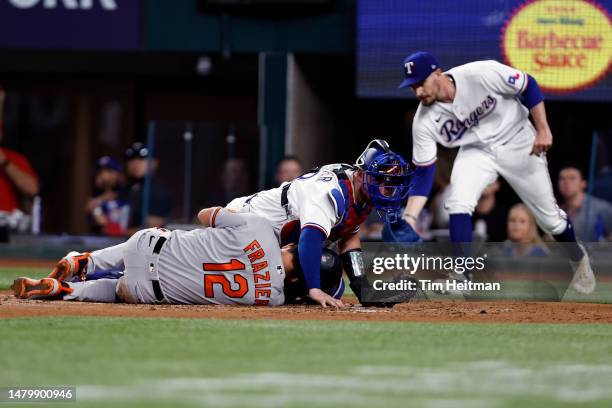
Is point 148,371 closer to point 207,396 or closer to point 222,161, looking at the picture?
point 207,396

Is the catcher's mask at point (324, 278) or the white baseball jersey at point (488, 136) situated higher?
the white baseball jersey at point (488, 136)

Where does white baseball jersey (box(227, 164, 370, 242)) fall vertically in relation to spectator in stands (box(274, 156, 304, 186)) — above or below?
above

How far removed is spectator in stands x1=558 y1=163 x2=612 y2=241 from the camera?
43.0 ft

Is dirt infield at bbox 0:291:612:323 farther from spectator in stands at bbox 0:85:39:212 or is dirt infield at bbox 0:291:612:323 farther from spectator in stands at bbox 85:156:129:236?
spectator in stands at bbox 0:85:39:212

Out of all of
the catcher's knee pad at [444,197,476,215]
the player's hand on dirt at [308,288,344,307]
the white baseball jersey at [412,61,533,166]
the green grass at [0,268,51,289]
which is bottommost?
the green grass at [0,268,51,289]

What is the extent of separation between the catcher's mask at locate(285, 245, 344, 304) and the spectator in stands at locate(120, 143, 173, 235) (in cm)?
620

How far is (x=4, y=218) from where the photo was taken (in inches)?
601

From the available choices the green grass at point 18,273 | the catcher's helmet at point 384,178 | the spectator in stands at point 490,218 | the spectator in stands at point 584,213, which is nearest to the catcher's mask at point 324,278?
the catcher's helmet at point 384,178

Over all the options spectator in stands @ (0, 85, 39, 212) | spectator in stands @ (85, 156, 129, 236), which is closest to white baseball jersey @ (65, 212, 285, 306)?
spectator in stands @ (85, 156, 129, 236)

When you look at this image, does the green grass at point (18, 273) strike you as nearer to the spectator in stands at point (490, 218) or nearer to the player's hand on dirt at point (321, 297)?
the player's hand on dirt at point (321, 297)

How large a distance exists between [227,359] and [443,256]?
2.95m

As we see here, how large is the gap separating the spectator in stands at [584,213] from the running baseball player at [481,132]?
340cm

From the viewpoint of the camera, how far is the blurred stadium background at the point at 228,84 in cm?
1430

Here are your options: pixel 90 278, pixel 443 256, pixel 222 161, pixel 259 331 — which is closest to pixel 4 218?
pixel 222 161
